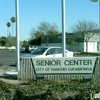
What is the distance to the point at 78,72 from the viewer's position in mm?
10453

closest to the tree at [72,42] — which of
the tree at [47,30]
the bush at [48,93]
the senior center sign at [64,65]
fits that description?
the tree at [47,30]

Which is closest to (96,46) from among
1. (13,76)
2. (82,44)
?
(82,44)

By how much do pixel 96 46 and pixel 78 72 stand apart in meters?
57.1

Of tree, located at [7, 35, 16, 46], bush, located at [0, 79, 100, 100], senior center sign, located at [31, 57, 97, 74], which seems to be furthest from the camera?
tree, located at [7, 35, 16, 46]

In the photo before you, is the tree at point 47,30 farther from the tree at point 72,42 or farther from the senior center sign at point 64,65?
the senior center sign at point 64,65

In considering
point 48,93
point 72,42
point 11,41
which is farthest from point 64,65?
point 11,41

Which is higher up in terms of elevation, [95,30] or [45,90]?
[95,30]

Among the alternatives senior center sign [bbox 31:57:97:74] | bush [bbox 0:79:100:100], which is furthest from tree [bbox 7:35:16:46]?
bush [bbox 0:79:100:100]

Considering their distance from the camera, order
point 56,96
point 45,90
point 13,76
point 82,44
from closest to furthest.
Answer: point 56,96 < point 45,90 < point 13,76 < point 82,44

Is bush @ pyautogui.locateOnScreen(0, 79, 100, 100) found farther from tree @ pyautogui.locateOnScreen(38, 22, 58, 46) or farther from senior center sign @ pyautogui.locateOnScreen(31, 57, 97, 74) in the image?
tree @ pyautogui.locateOnScreen(38, 22, 58, 46)

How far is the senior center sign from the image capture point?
1033 cm

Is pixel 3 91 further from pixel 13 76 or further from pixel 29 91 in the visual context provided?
pixel 13 76

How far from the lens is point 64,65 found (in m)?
10.3

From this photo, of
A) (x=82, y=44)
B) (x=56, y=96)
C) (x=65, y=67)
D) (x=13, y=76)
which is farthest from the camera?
(x=82, y=44)
